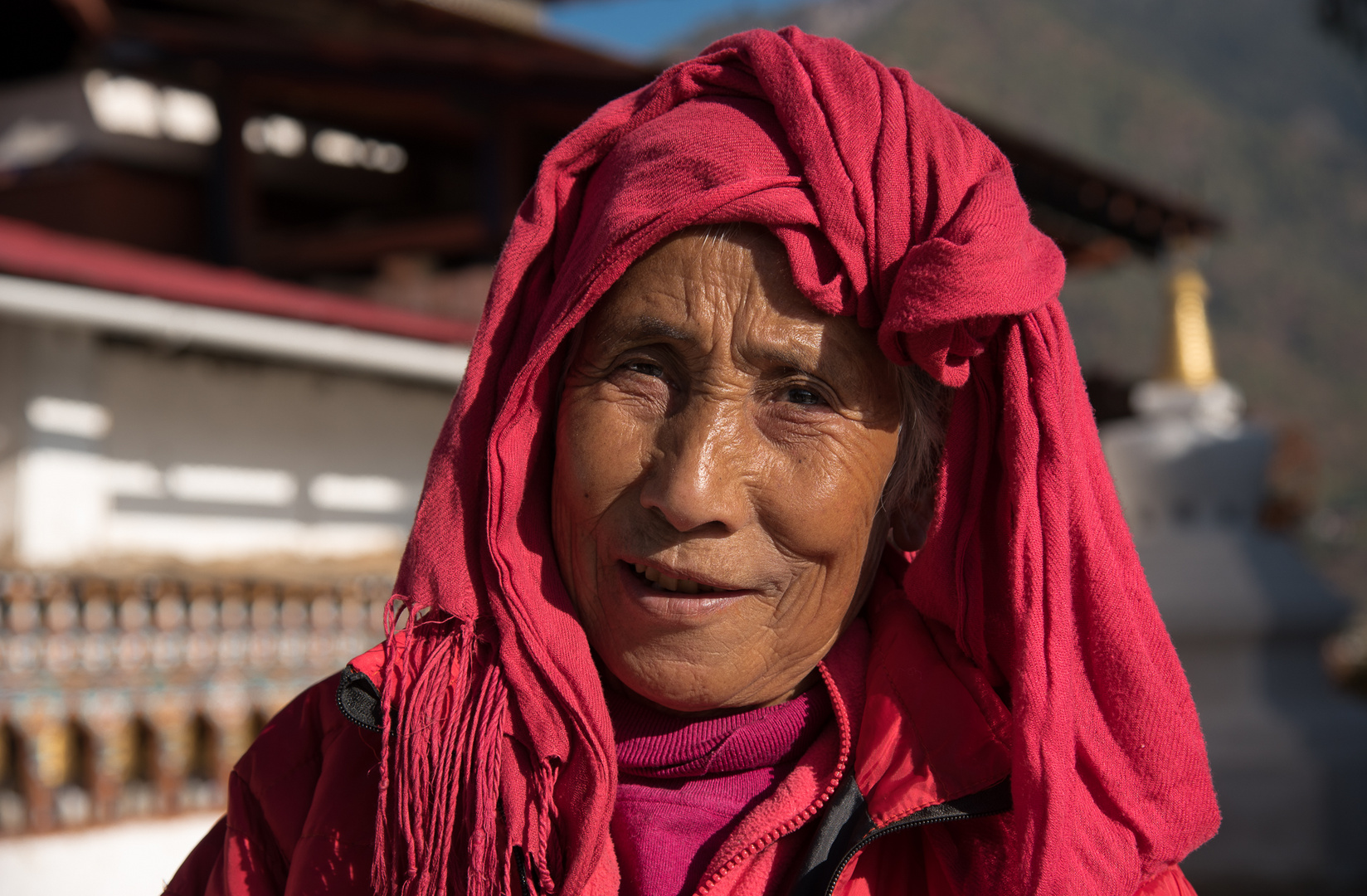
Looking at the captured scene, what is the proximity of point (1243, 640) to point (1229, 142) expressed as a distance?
6871 centimetres

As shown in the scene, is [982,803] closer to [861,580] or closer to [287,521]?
[861,580]

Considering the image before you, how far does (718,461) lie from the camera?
130cm

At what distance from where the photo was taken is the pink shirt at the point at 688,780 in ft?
4.45

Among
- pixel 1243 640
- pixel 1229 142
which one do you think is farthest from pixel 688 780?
pixel 1229 142

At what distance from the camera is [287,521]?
6.55m

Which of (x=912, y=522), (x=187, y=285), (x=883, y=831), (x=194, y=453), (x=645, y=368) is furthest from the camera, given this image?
(x=194, y=453)

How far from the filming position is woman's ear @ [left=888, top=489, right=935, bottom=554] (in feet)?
5.01

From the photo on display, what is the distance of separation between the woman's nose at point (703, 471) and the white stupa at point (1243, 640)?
5837mm

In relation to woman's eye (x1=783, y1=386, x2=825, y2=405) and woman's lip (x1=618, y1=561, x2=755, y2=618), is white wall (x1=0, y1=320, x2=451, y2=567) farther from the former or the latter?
woman's eye (x1=783, y1=386, x2=825, y2=405)

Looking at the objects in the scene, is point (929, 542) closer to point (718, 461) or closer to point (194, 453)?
point (718, 461)

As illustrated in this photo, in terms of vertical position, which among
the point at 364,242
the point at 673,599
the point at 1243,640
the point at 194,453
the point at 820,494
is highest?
the point at 820,494

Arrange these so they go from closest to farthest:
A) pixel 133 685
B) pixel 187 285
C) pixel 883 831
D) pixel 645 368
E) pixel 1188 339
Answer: pixel 883 831 → pixel 645 368 → pixel 133 685 → pixel 187 285 → pixel 1188 339

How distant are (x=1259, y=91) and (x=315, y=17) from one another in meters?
79.8

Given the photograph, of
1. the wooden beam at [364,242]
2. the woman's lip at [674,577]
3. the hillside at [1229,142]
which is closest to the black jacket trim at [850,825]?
the woman's lip at [674,577]
